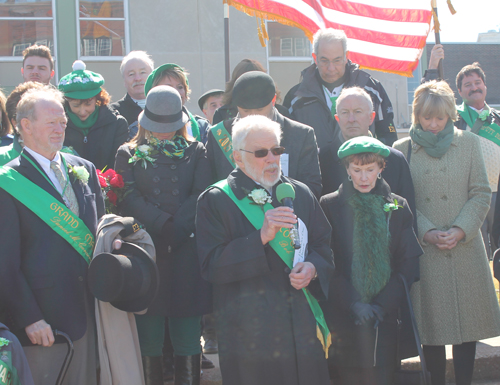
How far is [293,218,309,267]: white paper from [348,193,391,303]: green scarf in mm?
491

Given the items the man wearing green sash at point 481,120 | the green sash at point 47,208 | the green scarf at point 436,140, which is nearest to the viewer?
the green sash at point 47,208

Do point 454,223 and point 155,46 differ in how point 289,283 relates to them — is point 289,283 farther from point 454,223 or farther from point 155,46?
point 155,46

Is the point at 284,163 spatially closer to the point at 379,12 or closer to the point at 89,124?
the point at 89,124

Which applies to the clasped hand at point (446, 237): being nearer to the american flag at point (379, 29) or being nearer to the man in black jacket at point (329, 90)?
the man in black jacket at point (329, 90)

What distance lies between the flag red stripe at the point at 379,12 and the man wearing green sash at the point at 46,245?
4.61 m

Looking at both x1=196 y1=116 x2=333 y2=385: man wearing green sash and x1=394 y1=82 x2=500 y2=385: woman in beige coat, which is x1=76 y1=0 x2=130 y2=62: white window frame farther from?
x1=196 y1=116 x2=333 y2=385: man wearing green sash

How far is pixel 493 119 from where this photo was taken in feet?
19.7

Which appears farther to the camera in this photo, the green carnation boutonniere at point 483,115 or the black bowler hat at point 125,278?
the green carnation boutonniere at point 483,115

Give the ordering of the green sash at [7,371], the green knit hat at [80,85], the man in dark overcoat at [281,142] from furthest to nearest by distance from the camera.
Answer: the green knit hat at [80,85]
the man in dark overcoat at [281,142]
the green sash at [7,371]

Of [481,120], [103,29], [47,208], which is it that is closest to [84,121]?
[47,208]

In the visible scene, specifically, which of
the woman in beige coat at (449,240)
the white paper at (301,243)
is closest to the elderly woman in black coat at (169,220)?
the white paper at (301,243)

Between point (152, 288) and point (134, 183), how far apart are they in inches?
31.1

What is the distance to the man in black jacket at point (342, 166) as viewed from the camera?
396cm

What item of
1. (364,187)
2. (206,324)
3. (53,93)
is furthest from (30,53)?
(364,187)
